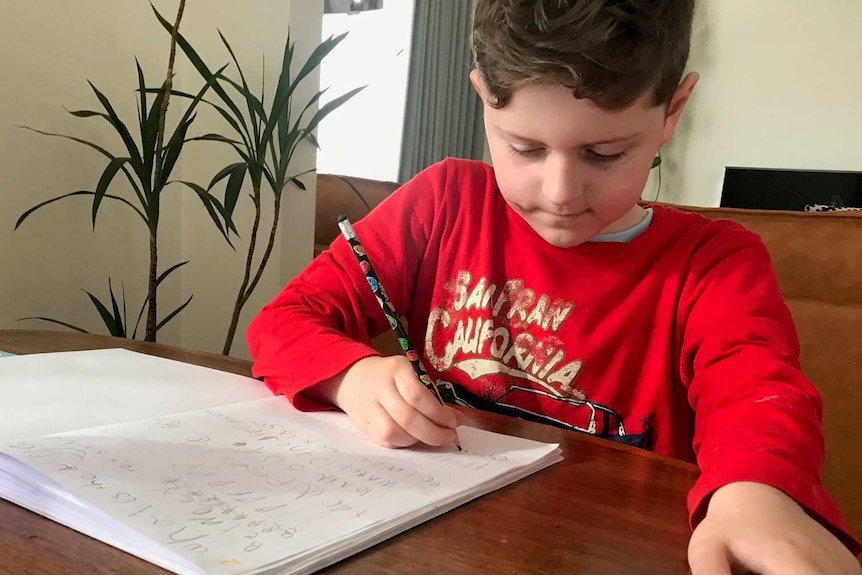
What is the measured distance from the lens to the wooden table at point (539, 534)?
38cm

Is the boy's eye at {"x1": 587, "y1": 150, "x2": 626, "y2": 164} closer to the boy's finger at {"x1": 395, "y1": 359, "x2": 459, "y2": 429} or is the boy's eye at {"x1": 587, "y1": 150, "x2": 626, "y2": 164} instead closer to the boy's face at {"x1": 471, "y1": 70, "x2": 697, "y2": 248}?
the boy's face at {"x1": 471, "y1": 70, "x2": 697, "y2": 248}

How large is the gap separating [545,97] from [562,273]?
29 cm

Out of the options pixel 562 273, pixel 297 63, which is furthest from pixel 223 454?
pixel 297 63

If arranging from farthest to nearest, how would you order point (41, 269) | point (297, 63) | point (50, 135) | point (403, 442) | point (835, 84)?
point (835, 84)
point (297, 63)
point (41, 269)
point (50, 135)
point (403, 442)

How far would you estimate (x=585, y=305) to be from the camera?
881 mm

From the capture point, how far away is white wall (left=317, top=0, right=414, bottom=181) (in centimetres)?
373

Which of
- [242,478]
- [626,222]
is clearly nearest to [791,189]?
[626,222]

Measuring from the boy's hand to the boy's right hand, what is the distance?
0.22 meters

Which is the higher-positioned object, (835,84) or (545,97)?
(835,84)

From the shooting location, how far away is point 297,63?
204cm

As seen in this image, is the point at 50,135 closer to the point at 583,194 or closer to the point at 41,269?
the point at 41,269

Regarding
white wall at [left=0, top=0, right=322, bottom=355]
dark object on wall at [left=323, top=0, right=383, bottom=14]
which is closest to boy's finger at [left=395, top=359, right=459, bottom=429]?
white wall at [left=0, top=0, right=322, bottom=355]

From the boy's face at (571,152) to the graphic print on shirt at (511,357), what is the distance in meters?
0.13

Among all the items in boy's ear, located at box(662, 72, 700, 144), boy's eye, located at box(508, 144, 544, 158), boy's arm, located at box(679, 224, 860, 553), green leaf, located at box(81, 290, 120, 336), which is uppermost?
boy's ear, located at box(662, 72, 700, 144)
